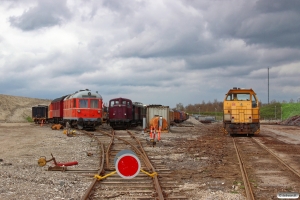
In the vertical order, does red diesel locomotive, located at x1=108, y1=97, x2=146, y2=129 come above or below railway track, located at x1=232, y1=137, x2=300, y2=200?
above

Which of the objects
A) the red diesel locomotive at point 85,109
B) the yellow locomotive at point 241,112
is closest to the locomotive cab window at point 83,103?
the red diesel locomotive at point 85,109

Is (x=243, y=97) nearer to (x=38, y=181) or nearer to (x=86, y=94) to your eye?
(x=86, y=94)

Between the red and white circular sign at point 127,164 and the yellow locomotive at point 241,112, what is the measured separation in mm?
19272

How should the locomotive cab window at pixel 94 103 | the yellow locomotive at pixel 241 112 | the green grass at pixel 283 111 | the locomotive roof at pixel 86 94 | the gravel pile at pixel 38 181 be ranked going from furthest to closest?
the green grass at pixel 283 111 → the locomotive cab window at pixel 94 103 → the locomotive roof at pixel 86 94 → the yellow locomotive at pixel 241 112 → the gravel pile at pixel 38 181

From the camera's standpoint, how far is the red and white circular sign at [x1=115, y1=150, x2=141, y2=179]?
26.1 feet

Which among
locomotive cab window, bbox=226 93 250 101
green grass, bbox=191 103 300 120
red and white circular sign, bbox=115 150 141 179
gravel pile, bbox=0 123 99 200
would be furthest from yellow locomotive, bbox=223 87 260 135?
green grass, bbox=191 103 300 120

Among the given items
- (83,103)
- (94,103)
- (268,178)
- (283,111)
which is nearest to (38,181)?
(268,178)

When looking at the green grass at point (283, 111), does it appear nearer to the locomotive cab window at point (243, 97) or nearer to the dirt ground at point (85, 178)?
the locomotive cab window at point (243, 97)

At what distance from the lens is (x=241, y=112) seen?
26.5m

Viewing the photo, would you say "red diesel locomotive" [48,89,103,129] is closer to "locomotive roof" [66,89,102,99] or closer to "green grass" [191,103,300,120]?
"locomotive roof" [66,89,102,99]

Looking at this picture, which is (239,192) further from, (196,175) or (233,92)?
(233,92)

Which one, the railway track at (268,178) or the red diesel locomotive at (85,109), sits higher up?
the red diesel locomotive at (85,109)

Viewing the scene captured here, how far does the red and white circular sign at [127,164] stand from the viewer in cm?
796

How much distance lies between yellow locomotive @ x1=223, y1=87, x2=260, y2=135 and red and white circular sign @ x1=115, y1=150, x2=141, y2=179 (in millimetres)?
19272
